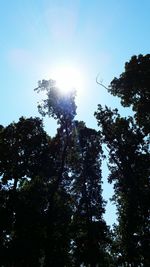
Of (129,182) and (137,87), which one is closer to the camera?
(137,87)

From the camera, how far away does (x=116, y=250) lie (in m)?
41.1

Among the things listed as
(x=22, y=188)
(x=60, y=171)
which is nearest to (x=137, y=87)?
(x=60, y=171)

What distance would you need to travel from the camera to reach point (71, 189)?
44156mm

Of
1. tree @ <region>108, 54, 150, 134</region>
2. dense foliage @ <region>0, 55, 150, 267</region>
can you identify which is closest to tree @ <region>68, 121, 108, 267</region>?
dense foliage @ <region>0, 55, 150, 267</region>

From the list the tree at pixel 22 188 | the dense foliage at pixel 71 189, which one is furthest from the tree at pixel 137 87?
the tree at pixel 22 188

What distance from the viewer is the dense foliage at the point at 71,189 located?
122ft

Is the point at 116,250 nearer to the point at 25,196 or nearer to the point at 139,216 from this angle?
the point at 139,216

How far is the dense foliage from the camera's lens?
37.3m

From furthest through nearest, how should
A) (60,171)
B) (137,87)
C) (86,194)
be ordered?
(86,194) < (60,171) < (137,87)

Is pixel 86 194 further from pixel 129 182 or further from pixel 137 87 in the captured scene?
pixel 137 87

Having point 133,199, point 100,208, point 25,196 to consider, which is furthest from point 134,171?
point 25,196

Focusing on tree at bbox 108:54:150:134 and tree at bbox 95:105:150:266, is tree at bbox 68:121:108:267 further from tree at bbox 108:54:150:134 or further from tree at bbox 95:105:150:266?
tree at bbox 108:54:150:134

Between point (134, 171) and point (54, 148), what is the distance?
30.4ft

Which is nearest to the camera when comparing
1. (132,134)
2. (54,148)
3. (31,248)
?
(31,248)
